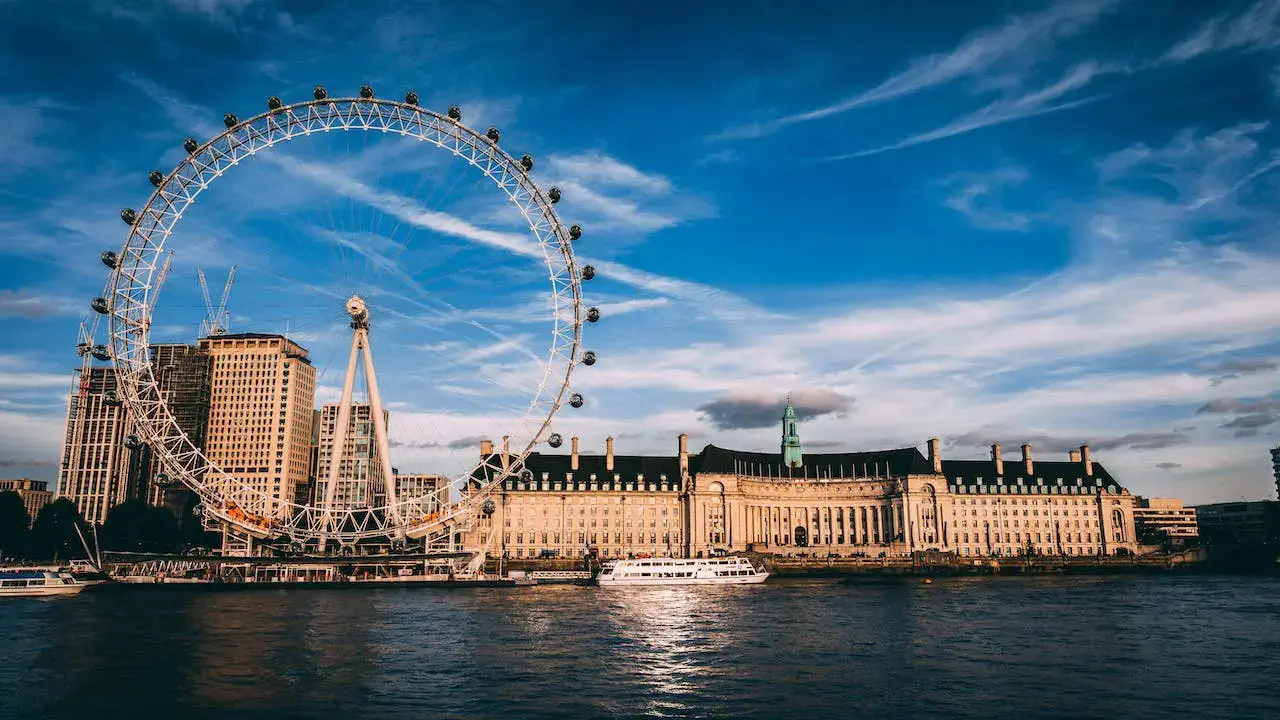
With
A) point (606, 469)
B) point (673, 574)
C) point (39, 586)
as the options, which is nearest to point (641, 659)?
point (673, 574)

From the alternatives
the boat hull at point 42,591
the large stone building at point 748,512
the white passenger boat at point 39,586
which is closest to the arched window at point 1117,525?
the large stone building at point 748,512

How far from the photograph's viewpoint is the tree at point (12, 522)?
461 ft

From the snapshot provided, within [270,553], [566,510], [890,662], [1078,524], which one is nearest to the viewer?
[890,662]

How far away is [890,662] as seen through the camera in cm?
5197

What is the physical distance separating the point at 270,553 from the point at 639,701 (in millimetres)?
103444

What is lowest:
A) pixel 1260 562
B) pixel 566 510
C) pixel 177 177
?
pixel 1260 562

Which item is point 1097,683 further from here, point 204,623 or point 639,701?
point 204,623

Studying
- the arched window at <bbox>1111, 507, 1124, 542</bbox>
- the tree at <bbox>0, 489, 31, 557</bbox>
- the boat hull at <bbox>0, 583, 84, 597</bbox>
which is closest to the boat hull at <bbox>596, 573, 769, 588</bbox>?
the boat hull at <bbox>0, 583, 84, 597</bbox>

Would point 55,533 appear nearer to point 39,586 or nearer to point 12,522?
point 12,522

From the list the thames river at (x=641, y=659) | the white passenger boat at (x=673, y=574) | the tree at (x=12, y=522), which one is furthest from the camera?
the tree at (x=12, y=522)

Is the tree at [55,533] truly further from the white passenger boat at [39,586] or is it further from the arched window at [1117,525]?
the arched window at [1117,525]

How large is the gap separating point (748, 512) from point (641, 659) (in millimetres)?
142510

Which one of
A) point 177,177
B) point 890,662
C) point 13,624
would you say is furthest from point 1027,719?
point 177,177

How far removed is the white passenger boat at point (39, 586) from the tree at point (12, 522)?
134ft
